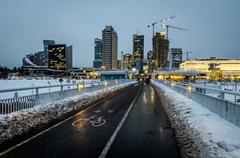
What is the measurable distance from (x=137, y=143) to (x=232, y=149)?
2.84 metres

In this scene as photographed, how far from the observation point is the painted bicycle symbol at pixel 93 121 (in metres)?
13.0

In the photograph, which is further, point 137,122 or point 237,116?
point 137,122

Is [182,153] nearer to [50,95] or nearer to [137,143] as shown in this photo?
[137,143]

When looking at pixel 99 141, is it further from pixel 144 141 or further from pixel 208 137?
pixel 208 137

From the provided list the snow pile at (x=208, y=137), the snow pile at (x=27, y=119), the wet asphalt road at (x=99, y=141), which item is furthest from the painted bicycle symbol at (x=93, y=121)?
the snow pile at (x=208, y=137)

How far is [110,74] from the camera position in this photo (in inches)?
7062

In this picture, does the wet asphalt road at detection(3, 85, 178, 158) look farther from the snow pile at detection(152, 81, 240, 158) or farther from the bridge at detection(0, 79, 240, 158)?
the snow pile at detection(152, 81, 240, 158)

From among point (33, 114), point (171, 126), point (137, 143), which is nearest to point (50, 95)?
point (33, 114)

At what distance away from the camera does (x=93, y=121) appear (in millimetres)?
13914

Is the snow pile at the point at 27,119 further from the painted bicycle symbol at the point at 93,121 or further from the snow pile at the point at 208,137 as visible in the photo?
the snow pile at the point at 208,137

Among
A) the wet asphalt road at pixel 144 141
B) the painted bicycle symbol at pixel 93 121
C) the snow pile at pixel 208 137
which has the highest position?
the snow pile at pixel 208 137

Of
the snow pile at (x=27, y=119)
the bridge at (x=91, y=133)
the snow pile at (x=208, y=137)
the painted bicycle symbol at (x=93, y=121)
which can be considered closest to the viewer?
the snow pile at (x=208, y=137)

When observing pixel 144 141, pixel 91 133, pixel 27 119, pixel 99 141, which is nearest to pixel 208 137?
pixel 144 141

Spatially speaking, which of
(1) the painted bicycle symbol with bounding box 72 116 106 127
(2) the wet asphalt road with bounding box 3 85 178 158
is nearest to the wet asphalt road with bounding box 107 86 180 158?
(2) the wet asphalt road with bounding box 3 85 178 158
